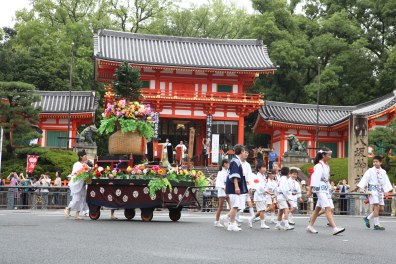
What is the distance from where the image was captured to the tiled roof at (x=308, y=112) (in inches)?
1674

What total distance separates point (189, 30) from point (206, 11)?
7.47 feet

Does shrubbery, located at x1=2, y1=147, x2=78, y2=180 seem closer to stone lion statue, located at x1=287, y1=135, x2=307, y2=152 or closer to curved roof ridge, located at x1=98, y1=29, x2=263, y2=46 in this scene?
stone lion statue, located at x1=287, y1=135, x2=307, y2=152

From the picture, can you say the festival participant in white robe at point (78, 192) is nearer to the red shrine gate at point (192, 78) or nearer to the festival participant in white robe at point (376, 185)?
the festival participant in white robe at point (376, 185)

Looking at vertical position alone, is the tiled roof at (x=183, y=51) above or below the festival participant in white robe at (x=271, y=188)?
above

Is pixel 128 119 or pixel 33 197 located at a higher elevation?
pixel 128 119

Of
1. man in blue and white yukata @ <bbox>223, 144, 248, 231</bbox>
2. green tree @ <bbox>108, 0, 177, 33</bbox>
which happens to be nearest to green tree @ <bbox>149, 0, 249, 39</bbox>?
green tree @ <bbox>108, 0, 177, 33</bbox>

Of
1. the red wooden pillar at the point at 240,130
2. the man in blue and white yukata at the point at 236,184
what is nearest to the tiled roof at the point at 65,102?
the red wooden pillar at the point at 240,130

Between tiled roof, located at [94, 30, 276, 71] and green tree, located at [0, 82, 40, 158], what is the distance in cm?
940

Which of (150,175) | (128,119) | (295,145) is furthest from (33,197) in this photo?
(295,145)

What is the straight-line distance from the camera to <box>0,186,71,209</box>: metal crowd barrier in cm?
2455

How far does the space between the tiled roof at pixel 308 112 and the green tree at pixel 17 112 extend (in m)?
15.4

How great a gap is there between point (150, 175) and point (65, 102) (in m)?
27.7

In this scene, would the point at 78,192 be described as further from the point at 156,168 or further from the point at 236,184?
the point at 236,184

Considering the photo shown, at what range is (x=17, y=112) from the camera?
32.4 meters
